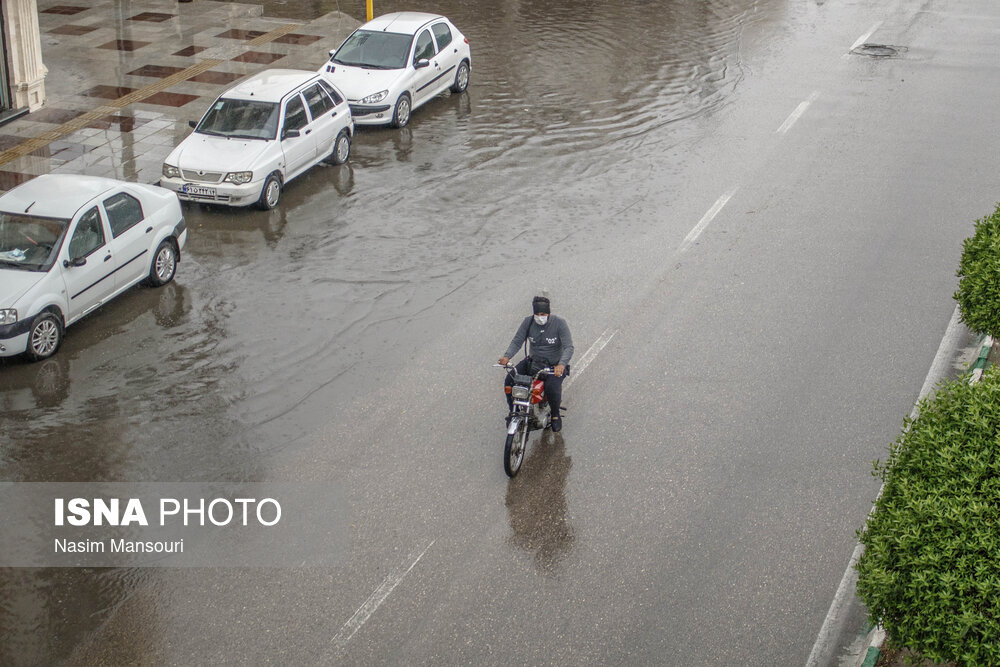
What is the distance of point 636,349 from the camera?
13.2 m

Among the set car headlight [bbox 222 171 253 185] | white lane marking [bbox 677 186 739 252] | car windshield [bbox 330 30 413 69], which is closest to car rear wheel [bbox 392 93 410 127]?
car windshield [bbox 330 30 413 69]

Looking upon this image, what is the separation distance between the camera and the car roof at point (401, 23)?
21641 millimetres

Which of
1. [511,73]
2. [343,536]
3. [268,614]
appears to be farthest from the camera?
[511,73]

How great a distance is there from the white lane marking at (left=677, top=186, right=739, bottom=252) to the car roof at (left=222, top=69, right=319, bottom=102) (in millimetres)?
6758

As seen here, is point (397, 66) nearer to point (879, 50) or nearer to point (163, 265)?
point (163, 265)

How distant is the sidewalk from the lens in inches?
736

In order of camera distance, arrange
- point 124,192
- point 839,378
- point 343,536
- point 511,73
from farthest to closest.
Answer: point 511,73 < point 124,192 < point 839,378 < point 343,536

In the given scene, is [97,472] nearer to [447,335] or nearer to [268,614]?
[268,614]

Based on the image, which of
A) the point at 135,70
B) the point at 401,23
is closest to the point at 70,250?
the point at 401,23

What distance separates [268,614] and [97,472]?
279cm

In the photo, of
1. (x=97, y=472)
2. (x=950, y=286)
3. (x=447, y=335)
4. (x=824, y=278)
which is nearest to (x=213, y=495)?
(x=97, y=472)

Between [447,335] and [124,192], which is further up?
[124,192]

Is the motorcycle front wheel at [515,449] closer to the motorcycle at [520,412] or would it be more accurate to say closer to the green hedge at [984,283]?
the motorcycle at [520,412]

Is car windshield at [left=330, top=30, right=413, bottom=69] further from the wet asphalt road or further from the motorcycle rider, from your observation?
the motorcycle rider
